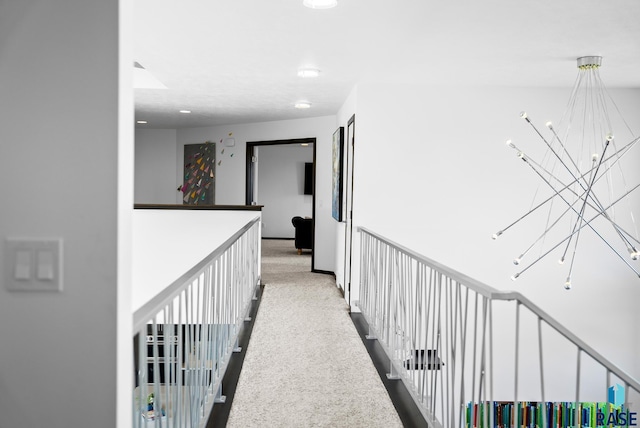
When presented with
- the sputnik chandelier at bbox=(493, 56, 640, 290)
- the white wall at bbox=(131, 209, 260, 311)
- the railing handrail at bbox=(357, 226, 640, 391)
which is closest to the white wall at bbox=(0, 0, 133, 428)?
the railing handrail at bbox=(357, 226, 640, 391)

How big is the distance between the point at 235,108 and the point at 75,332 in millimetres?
6242

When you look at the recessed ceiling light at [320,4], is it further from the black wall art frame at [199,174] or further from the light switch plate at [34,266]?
the black wall art frame at [199,174]

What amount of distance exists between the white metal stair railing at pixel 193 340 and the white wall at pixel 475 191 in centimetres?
164

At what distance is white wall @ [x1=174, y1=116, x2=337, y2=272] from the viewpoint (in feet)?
26.0

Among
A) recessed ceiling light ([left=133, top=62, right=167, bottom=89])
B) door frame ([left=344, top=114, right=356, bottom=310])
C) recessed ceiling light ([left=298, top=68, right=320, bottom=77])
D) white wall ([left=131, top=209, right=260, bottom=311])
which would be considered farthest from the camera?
white wall ([left=131, top=209, right=260, bottom=311])

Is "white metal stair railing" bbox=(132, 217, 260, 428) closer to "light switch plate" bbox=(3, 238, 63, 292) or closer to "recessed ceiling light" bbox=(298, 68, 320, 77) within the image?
"light switch plate" bbox=(3, 238, 63, 292)

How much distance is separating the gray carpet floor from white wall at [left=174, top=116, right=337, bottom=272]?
1.79 meters

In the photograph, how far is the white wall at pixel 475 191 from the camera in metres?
5.46

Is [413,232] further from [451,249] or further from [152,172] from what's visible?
[152,172]

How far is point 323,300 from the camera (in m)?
6.14

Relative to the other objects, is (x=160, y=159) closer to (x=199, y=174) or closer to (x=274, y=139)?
(x=199, y=174)

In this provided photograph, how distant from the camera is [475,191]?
18.1 feet

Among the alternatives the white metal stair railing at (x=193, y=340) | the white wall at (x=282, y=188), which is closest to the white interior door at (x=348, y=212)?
the white metal stair railing at (x=193, y=340)

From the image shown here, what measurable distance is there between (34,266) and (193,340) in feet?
5.34
